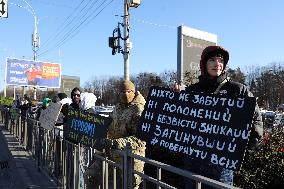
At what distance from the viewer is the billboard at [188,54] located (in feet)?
30.4

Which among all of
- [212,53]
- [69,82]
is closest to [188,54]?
[212,53]

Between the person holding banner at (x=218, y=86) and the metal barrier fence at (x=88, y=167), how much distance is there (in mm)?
356

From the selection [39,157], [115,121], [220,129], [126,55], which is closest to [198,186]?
[220,129]

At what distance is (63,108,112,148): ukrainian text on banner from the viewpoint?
4.20 meters

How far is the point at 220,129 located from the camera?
9.07ft

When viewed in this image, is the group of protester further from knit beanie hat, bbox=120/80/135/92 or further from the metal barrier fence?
the metal barrier fence

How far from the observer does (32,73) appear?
3269cm

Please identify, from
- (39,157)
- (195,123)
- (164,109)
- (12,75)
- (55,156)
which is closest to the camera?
(195,123)

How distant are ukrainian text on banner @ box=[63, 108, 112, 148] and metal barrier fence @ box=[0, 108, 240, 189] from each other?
121 mm

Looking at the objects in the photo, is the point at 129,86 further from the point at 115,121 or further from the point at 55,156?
the point at 55,156

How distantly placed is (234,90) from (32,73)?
30947 millimetres

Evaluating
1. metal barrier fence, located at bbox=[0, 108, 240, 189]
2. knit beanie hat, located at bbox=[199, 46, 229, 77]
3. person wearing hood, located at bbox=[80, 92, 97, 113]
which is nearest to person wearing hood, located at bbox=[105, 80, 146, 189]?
metal barrier fence, located at bbox=[0, 108, 240, 189]

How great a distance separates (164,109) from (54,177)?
434 cm

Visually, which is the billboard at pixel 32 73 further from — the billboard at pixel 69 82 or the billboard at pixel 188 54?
the billboard at pixel 188 54
